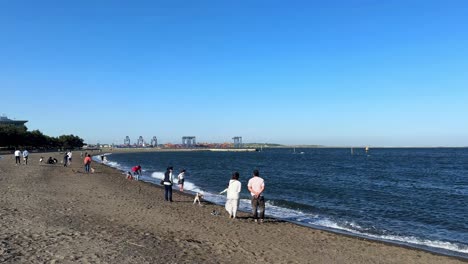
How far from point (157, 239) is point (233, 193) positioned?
4.36 m

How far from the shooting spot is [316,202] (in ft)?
80.4

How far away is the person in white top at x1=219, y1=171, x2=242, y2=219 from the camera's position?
46.2 ft

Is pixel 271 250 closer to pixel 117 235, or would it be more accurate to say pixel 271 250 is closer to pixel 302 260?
pixel 302 260

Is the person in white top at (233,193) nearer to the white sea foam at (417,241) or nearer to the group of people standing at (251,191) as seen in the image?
the group of people standing at (251,191)

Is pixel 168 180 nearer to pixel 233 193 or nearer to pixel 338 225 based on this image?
pixel 233 193

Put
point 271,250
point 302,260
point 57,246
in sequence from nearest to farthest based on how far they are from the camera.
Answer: point 57,246
point 302,260
point 271,250

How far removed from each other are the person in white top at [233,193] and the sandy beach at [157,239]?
46 centimetres

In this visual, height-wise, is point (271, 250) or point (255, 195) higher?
point (255, 195)

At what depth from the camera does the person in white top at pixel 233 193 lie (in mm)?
14094

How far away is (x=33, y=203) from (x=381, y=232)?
1392 cm

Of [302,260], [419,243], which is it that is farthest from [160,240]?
[419,243]

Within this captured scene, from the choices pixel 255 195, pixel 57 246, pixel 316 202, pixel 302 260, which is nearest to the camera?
pixel 57 246

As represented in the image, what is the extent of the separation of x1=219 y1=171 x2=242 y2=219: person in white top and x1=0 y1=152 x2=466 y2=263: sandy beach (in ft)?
1.52

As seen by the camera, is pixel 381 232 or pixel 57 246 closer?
pixel 57 246
